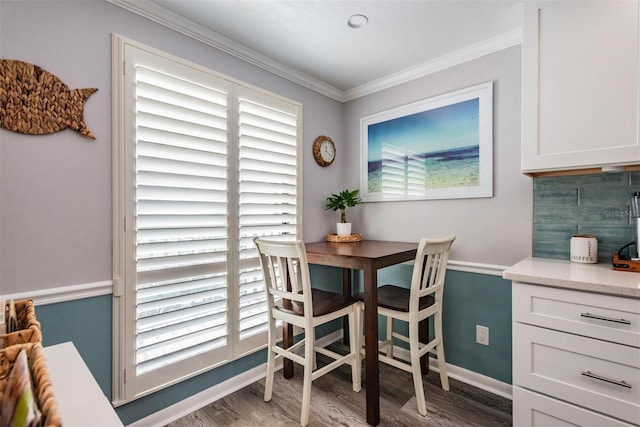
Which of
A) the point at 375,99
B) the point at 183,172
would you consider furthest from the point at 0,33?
the point at 375,99

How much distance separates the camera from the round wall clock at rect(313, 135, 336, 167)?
276 cm

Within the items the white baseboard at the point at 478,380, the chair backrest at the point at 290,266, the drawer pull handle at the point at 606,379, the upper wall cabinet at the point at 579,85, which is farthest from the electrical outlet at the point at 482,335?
the chair backrest at the point at 290,266

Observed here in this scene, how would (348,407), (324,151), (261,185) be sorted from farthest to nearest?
1. (324,151)
2. (261,185)
3. (348,407)

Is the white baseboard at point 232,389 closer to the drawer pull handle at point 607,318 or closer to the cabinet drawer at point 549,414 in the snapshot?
the cabinet drawer at point 549,414

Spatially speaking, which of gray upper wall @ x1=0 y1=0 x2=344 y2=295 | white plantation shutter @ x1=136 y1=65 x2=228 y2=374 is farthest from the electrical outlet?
gray upper wall @ x1=0 y1=0 x2=344 y2=295

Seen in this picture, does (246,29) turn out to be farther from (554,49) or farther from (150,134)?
(554,49)

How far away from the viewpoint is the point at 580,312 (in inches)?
Answer: 53.2

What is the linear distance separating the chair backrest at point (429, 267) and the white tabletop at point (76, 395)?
153 cm

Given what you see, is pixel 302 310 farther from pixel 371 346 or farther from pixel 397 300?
pixel 397 300

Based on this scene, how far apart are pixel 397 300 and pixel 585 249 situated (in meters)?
1.09

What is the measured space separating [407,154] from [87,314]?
Answer: 7.80 ft

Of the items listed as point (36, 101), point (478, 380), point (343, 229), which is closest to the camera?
point (36, 101)

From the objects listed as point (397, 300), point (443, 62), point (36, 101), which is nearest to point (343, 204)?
point (397, 300)

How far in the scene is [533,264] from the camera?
5.70 feet
